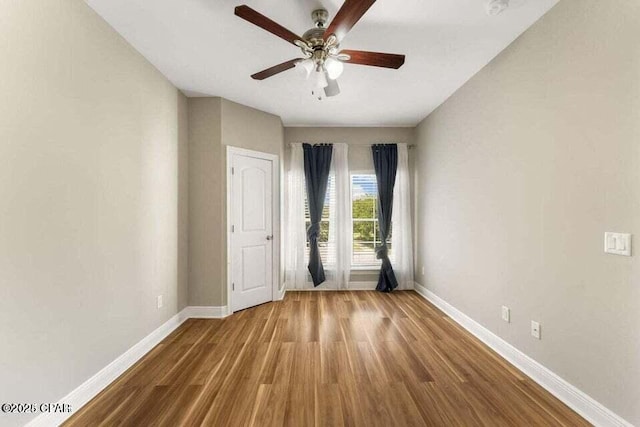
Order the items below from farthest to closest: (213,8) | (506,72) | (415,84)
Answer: (415,84) < (506,72) < (213,8)

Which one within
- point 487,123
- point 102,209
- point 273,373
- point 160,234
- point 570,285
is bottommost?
point 273,373

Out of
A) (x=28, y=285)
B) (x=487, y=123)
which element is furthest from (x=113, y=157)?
(x=487, y=123)

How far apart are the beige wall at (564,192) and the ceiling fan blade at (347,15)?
1389 millimetres

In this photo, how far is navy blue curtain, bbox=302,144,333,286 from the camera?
4711 millimetres

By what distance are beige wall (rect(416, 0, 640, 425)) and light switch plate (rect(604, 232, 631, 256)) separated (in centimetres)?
4

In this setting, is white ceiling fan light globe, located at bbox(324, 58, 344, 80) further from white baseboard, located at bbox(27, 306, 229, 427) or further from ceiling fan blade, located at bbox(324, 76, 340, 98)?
white baseboard, located at bbox(27, 306, 229, 427)

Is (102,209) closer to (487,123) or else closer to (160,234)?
(160,234)

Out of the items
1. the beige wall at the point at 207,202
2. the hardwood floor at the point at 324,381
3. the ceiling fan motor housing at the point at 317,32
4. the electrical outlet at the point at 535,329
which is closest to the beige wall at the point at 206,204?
the beige wall at the point at 207,202

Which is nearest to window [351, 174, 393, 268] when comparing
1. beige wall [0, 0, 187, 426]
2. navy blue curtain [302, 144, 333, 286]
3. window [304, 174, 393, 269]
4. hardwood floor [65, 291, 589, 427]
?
window [304, 174, 393, 269]

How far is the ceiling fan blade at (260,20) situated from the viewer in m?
1.66

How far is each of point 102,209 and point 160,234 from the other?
34.3 inches

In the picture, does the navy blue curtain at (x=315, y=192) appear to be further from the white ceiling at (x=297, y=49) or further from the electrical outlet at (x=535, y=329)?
the electrical outlet at (x=535, y=329)

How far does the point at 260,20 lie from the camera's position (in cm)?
176

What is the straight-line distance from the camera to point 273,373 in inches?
90.7
